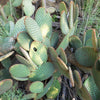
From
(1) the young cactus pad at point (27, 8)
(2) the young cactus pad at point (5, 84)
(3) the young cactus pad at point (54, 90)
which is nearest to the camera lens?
(2) the young cactus pad at point (5, 84)

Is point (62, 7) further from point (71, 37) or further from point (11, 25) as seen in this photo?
point (11, 25)

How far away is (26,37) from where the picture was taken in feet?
2.89

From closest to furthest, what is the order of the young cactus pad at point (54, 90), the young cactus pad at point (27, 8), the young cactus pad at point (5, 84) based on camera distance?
the young cactus pad at point (5, 84), the young cactus pad at point (54, 90), the young cactus pad at point (27, 8)

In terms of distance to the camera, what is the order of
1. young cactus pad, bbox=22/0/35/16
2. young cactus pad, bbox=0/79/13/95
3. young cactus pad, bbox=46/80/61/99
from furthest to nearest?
1. young cactus pad, bbox=22/0/35/16
2. young cactus pad, bbox=46/80/61/99
3. young cactus pad, bbox=0/79/13/95

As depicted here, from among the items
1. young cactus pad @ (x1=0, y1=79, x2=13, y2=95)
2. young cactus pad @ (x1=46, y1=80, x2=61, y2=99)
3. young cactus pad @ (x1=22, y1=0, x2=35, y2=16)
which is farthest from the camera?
young cactus pad @ (x1=22, y1=0, x2=35, y2=16)

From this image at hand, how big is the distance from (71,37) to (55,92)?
404 millimetres

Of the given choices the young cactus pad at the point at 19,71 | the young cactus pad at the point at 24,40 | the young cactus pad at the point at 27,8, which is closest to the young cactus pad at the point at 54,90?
the young cactus pad at the point at 19,71

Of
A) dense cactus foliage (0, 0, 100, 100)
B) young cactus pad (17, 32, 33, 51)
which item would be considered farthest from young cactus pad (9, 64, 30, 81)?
young cactus pad (17, 32, 33, 51)

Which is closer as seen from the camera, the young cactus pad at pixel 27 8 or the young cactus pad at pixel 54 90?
the young cactus pad at pixel 54 90

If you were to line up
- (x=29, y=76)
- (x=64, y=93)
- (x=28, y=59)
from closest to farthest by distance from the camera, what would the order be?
1. (x=28, y=59)
2. (x=29, y=76)
3. (x=64, y=93)

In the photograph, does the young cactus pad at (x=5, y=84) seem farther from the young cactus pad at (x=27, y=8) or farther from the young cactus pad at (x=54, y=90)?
the young cactus pad at (x=27, y=8)

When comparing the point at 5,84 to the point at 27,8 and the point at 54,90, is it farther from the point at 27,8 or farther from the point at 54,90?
the point at 27,8

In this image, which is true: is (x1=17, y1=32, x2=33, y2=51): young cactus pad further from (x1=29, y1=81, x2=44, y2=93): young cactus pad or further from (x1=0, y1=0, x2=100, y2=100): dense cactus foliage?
(x1=29, y1=81, x2=44, y2=93): young cactus pad

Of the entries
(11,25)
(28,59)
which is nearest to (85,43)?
(28,59)
